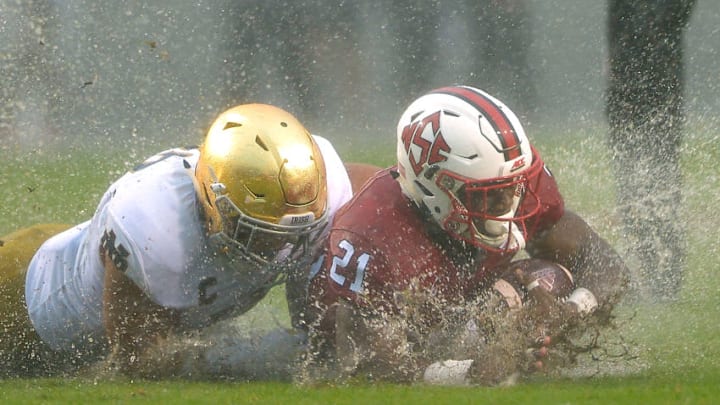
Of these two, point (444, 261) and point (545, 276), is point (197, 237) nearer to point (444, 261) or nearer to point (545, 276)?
point (444, 261)

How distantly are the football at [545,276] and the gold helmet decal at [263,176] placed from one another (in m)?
0.69

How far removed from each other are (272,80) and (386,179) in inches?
273

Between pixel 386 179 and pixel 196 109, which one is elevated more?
pixel 386 179

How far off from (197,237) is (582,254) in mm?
1334

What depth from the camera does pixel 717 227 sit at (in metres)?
5.14

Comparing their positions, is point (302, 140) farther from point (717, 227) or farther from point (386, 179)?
point (717, 227)

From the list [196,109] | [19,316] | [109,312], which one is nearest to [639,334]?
[109,312]

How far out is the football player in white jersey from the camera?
3918mm

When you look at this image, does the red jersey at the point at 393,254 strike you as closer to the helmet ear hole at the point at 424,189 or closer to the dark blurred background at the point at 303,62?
the helmet ear hole at the point at 424,189

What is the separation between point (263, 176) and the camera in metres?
3.89

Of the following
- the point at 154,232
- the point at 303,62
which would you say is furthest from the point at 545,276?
the point at 303,62

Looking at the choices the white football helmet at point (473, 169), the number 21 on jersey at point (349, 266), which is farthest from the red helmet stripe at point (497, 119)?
the number 21 on jersey at point (349, 266)

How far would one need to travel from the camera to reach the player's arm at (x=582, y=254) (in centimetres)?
420

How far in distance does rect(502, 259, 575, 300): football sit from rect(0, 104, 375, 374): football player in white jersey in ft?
2.17
